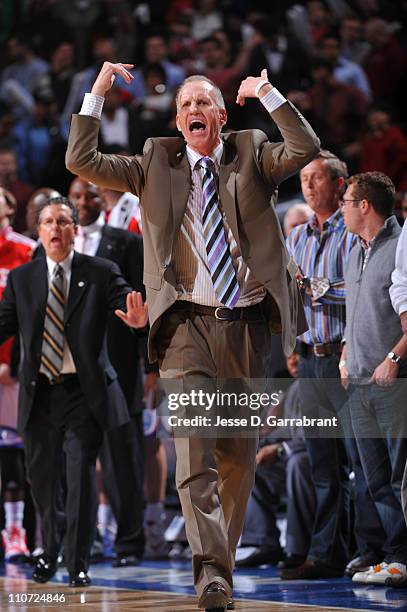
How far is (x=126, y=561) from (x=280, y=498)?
3.45 ft

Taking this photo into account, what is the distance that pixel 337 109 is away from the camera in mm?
11641

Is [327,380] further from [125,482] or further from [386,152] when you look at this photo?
[386,152]

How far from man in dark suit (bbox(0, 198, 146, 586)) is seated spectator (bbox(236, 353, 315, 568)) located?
100cm

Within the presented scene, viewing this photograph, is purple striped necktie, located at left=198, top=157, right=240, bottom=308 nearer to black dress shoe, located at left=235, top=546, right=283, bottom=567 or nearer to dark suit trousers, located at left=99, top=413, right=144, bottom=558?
black dress shoe, located at left=235, top=546, right=283, bottom=567

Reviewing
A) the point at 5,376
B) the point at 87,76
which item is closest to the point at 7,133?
the point at 87,76

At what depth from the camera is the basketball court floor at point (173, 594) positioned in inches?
202

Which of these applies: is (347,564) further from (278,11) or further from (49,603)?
(278,11)

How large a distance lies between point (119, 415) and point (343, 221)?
5.33 feet

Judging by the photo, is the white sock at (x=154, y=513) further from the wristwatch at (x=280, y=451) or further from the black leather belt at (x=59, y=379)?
the black leather belt at (x=59, y=379)

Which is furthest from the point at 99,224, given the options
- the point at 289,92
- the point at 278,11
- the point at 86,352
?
the point at 278,11

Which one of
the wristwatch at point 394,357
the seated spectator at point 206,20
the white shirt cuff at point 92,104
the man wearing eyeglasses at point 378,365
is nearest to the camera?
the white shirt cuff at point 92,104

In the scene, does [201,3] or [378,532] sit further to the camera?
[201,3]

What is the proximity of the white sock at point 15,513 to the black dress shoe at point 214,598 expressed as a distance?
367 centimetres

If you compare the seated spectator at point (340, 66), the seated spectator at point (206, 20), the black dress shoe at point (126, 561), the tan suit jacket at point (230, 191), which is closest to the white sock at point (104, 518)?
the black dress shoe at point (126, 561)
